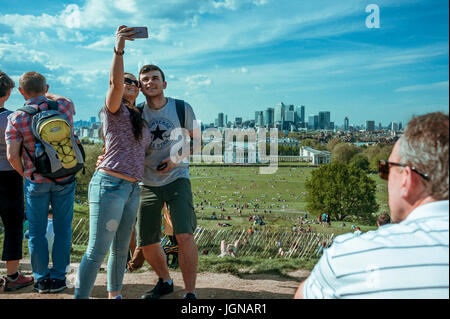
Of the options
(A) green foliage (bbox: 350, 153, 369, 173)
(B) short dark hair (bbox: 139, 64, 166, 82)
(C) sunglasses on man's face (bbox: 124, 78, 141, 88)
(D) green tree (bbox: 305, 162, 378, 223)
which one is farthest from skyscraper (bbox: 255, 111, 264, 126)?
(C) sunglasses on man's face (bbox: 124, 78, 141, 88)

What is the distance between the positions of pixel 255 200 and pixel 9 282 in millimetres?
69707

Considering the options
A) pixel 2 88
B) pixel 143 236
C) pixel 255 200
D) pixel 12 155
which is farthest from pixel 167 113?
pixel 255 200

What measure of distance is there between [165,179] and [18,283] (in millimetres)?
1997

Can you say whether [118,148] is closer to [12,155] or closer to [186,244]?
[186,244]

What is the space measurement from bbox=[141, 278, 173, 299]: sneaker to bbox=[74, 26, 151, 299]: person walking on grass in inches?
27.6

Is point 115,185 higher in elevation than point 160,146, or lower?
lower

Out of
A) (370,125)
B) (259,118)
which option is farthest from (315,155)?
(259,118)

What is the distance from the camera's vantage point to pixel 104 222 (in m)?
2.98

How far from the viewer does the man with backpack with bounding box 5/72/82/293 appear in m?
3.80

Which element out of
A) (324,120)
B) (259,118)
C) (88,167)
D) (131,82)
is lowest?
(88,167)

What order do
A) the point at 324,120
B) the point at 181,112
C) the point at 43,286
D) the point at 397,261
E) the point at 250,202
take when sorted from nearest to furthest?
the point at 397,261 → the point at 181,112 → the point at 43,286 → the point at 250,202 → the point at 324,120

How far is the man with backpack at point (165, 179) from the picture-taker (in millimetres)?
3596

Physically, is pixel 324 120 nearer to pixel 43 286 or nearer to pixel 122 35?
pixel 43 286

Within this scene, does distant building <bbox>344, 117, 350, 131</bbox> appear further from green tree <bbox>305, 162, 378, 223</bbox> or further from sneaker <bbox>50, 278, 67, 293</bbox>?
sneaker <bbox>50, 278, 67, 293</bbox>
